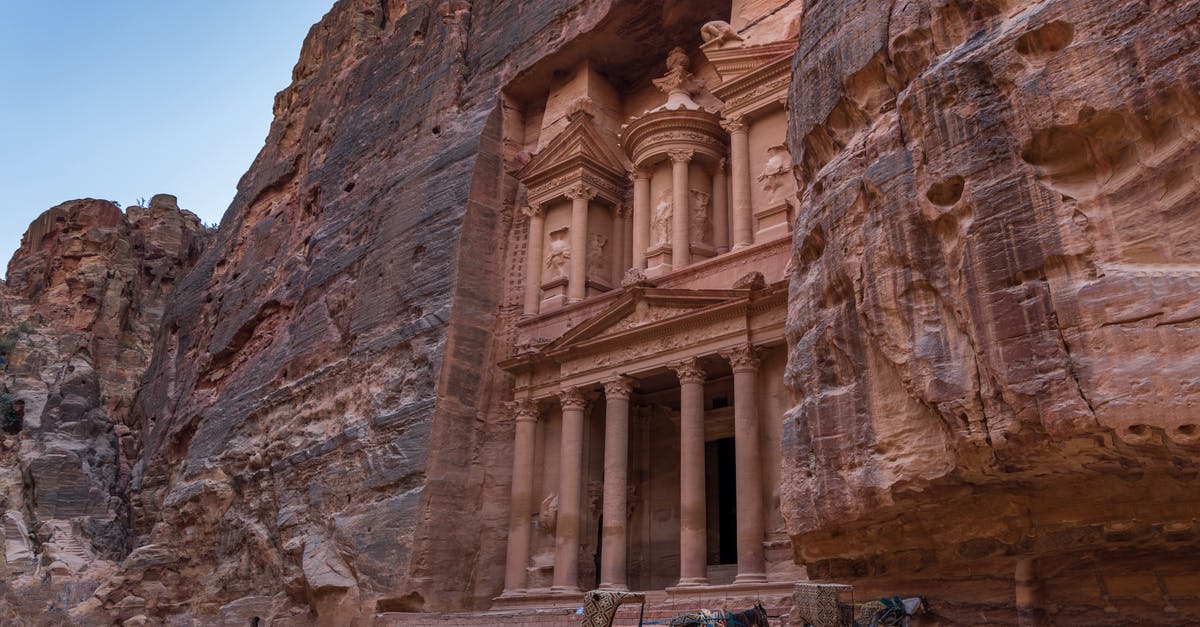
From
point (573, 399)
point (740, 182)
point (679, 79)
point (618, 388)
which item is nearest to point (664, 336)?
point (618, 388)

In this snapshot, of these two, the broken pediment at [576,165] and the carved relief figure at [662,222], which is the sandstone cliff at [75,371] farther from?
the carved relief figure at [662,222]

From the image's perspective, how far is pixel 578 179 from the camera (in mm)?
21078

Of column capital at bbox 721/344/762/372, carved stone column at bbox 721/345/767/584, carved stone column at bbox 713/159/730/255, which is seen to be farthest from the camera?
carved stone column at bbox 713/159/730/255

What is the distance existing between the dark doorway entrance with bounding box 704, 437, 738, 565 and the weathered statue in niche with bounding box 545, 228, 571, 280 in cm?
502

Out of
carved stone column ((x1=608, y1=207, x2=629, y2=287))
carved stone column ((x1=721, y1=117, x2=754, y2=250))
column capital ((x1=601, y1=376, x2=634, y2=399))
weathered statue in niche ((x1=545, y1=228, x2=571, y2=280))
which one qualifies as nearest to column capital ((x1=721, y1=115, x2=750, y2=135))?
carved stone column ((x1=721, y1=117, x2=754, y2=250))

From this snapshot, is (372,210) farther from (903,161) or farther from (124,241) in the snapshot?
(124,241)

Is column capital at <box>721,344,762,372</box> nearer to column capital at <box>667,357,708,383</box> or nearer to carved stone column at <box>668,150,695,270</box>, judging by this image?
column capital at <box>667,357,708,383</box>

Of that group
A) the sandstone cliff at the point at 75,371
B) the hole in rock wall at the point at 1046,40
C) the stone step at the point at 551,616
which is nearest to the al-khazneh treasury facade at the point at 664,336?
the stone step at the point at 551,616

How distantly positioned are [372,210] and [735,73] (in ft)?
31.8

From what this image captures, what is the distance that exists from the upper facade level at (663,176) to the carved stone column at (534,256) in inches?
1.1

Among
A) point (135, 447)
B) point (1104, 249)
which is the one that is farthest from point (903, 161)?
point (135, 447)

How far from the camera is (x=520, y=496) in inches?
728

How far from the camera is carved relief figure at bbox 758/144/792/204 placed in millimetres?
17984

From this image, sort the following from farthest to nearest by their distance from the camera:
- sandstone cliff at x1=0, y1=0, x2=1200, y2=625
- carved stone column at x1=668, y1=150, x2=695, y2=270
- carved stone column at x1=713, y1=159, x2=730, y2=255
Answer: carved stone column at x1=713, y1=159, x2=730, y2=255
carved stone column at x1=668, y1=150, x2=695, y2=270
sandstone cliff at x1=0, y1=0, x2=1200, y2=625
